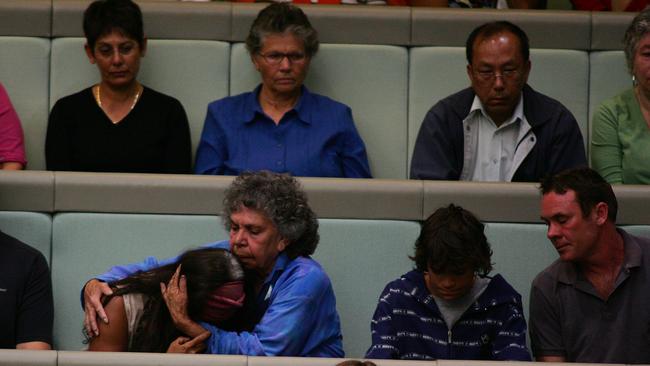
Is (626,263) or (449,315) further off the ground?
(626,263)

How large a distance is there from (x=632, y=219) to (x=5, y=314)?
1448mm

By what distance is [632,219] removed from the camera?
3.25m

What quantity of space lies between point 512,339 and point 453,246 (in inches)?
9.6

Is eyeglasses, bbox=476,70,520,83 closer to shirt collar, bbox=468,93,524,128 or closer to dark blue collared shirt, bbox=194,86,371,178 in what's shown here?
shirt collar, bbox=468,93,524,128

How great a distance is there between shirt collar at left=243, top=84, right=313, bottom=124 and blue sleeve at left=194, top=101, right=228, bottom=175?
0.08 meters

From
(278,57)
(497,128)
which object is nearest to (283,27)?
(278,57)

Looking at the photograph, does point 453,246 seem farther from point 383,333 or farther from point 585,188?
point 585,188

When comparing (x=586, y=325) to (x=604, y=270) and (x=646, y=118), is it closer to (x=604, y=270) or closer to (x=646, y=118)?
(x=604, y=270)

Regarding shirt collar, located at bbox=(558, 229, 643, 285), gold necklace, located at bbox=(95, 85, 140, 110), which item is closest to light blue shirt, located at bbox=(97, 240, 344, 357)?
shirt collar, located at bbox=(558, 229, 643, 285)

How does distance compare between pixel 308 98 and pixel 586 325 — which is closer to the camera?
pixel 586 325

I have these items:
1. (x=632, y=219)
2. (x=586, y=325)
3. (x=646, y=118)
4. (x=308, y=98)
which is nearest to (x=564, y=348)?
(x=586, y=325)

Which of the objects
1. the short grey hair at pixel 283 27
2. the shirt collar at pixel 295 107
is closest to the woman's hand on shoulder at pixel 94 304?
the shirt collar at pixel 295 107

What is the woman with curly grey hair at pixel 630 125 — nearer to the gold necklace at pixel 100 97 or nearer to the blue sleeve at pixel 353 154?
the blue sleeve at pixel 353 154

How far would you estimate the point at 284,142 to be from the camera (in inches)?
146
